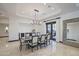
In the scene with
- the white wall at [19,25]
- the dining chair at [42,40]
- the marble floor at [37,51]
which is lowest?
the marble floor at [37,51]

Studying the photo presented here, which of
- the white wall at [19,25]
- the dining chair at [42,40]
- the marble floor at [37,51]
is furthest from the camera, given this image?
the dining chair at [42,40]

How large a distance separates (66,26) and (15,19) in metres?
3.55

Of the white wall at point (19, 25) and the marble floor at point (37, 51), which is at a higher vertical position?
the white wall at point (19, 25)

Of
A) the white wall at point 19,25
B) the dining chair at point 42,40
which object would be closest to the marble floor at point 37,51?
the dining chair at point 42,40

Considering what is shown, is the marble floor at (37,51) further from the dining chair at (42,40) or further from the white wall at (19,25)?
the white wall at (19,25)

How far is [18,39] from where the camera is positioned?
13.9 ft

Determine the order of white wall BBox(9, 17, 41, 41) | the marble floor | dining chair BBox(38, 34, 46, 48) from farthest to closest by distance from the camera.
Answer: dining chair BBox(38, 34, 46, 48)
white wall BBox(9, 17, 41, 41)
the marble floor

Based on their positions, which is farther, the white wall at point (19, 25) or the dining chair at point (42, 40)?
the dining chair at point (42, 40)

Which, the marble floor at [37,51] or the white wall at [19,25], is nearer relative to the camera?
the marble floor at [37,51]

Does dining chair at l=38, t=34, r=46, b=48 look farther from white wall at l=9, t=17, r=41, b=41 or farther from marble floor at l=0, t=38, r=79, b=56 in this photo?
white wall at l=9, t=17, r=41, b=41

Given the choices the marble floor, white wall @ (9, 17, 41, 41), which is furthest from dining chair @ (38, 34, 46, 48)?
white wall @ (9, 17, 41, 41)

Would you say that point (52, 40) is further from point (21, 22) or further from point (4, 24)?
point (4, 24)

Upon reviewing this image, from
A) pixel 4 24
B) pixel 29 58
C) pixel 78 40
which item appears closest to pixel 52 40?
pixel 78 40

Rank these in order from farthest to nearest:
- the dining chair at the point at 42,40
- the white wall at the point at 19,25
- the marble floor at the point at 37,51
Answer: the dining chair at the point at 42,40 < the white wall at the point at 19,25 < the marble floor at the point at 37,51
